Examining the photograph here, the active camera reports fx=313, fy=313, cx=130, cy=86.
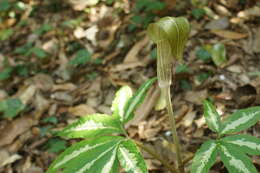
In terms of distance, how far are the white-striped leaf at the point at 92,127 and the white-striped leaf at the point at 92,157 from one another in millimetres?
79

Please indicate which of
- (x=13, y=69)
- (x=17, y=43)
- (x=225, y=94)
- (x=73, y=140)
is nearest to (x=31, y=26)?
(x=17, y=43)

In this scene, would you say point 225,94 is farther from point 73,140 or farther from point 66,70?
point 66,70

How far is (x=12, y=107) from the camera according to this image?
2.51 meters

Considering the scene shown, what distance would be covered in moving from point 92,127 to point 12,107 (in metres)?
1.38

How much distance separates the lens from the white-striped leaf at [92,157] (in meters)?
1.16

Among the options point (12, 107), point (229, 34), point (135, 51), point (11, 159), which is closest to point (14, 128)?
point (12, 107)

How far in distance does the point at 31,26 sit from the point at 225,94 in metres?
2.79

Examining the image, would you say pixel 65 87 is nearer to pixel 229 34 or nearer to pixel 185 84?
pixel 185 84

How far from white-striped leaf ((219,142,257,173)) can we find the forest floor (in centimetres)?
44

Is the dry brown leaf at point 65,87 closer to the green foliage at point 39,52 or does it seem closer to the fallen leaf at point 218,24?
the green foliage at point 39,52

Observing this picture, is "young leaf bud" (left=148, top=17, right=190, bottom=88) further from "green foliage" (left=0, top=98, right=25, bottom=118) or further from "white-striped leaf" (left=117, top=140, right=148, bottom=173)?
"green foliage" (left=0, top=98, right=25, bottom=118)

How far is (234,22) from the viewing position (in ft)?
9.02

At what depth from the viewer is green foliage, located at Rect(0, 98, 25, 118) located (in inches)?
97.3

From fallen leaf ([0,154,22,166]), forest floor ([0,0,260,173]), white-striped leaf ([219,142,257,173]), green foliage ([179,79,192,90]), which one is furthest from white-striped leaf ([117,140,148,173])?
fallen leaf ([0,154,22,166])
